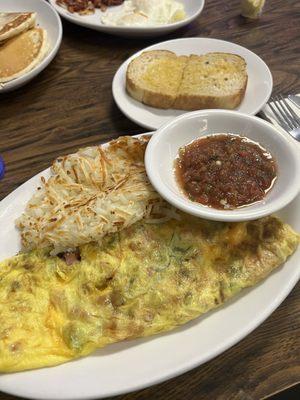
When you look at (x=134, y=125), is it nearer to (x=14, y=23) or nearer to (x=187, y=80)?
(x=187, y=80)

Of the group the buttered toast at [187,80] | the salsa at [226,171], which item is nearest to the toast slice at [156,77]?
the buttered toast at [187,80]

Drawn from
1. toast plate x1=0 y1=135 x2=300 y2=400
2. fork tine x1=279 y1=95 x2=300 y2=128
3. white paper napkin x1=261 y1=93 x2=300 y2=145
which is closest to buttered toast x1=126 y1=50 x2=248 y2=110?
white paper napkin x1=261 y1=93 x2=300 y2=145

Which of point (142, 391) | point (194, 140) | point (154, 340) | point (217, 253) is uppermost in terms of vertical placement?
point (194, 140)

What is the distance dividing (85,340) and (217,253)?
69 centimetres

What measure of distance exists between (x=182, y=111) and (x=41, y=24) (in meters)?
1.69

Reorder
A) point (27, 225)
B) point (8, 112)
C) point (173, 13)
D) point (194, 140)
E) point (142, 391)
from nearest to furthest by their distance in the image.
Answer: point (142, 391)
point (27, 225)
point (194, 140)
point (8, 112)
point (173, 13)

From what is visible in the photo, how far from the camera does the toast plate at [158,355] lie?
165 cm

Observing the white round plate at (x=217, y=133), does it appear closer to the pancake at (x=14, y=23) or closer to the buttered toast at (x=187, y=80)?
the buttered toast at (x=187, y=80)

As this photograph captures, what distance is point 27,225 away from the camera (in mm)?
2111

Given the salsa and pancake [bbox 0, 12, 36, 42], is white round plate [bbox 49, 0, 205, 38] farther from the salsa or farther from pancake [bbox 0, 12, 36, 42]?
the salsa

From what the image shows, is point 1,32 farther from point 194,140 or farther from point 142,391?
point 142,391

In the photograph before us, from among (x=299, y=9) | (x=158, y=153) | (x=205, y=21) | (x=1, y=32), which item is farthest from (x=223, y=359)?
(x=299, y=9)

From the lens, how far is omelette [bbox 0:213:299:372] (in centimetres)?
176

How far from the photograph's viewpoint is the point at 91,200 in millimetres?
2061
